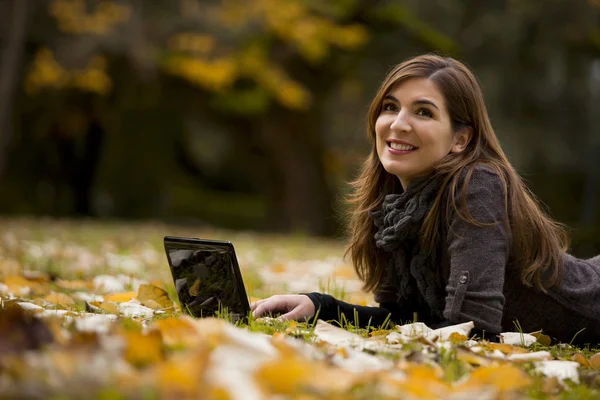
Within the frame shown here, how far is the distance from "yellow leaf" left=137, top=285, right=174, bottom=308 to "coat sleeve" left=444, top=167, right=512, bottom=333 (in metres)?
1.10

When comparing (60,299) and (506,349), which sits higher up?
(506,349)

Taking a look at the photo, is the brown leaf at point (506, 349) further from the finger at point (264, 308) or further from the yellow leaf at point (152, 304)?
the yellow leaf at point (152, 304)

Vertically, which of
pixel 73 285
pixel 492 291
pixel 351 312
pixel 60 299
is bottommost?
pixel 73 285

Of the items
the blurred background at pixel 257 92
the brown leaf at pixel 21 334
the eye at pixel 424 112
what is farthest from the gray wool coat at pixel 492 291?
the blurred background at pixel 257 92

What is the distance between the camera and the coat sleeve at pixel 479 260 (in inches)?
86.7

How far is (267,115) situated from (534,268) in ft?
35.6

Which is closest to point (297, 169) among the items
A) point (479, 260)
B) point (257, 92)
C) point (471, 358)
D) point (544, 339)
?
point (257, 92)

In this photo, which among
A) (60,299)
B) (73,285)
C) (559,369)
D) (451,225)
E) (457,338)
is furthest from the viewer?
(73,285)

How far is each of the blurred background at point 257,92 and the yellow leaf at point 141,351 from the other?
6997mm

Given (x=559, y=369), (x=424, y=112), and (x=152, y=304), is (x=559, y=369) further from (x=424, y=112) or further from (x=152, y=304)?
(x=152, y=304)

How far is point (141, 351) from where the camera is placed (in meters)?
1.38

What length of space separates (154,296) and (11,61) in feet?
25.6

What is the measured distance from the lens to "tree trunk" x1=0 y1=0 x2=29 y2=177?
9.45m

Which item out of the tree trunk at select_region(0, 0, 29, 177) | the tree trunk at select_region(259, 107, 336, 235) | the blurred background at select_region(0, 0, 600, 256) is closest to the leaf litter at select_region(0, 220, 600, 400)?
the blurred background at select_region(0, 0, 600, 256)
